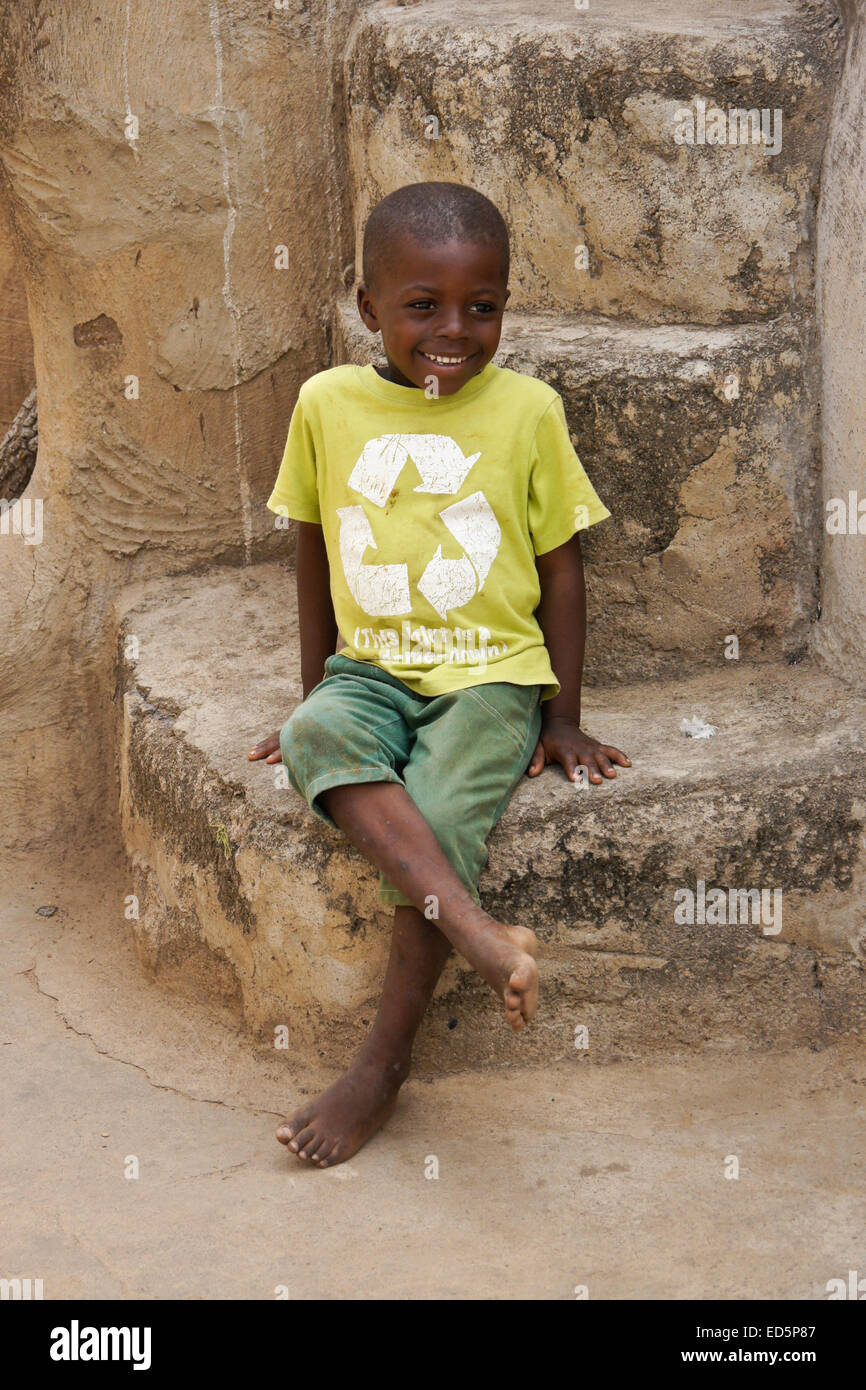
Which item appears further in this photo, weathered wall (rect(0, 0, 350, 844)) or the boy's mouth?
weathered wall (rect(0, 0, 350, 844))

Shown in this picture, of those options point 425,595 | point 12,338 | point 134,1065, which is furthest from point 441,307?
point 12,338

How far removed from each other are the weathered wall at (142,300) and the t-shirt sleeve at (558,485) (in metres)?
1.01

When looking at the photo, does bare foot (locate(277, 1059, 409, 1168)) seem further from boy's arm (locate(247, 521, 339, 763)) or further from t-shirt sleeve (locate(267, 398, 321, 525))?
t-shirt sleeve (locate(267, 398, 321, 525))

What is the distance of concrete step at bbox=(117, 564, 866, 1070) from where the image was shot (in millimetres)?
2451

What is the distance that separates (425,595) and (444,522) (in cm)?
12

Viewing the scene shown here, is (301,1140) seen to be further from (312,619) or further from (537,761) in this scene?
(312,619)

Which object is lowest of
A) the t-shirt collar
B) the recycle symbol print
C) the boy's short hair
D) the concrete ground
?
the concrete ground

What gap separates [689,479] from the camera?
273cm

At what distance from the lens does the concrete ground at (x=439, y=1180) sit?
2.09 metres

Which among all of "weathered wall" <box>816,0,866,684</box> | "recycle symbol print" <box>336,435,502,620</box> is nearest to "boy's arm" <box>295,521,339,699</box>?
"recycle symbol print" <box>336,435,502,620</box>

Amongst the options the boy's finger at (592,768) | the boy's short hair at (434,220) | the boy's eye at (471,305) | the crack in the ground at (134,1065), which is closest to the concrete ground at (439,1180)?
the crack in the ground at (134,1065)

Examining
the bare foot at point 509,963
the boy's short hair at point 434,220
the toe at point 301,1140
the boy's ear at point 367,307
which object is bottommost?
the toe at point 301,1140

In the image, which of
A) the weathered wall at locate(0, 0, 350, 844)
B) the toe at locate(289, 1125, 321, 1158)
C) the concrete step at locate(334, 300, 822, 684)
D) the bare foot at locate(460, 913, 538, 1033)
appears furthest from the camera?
the weathered wall at locate(0, 0, 350, 844)

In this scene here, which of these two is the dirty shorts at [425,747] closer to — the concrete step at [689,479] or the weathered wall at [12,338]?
the concrete step at [689,479]
